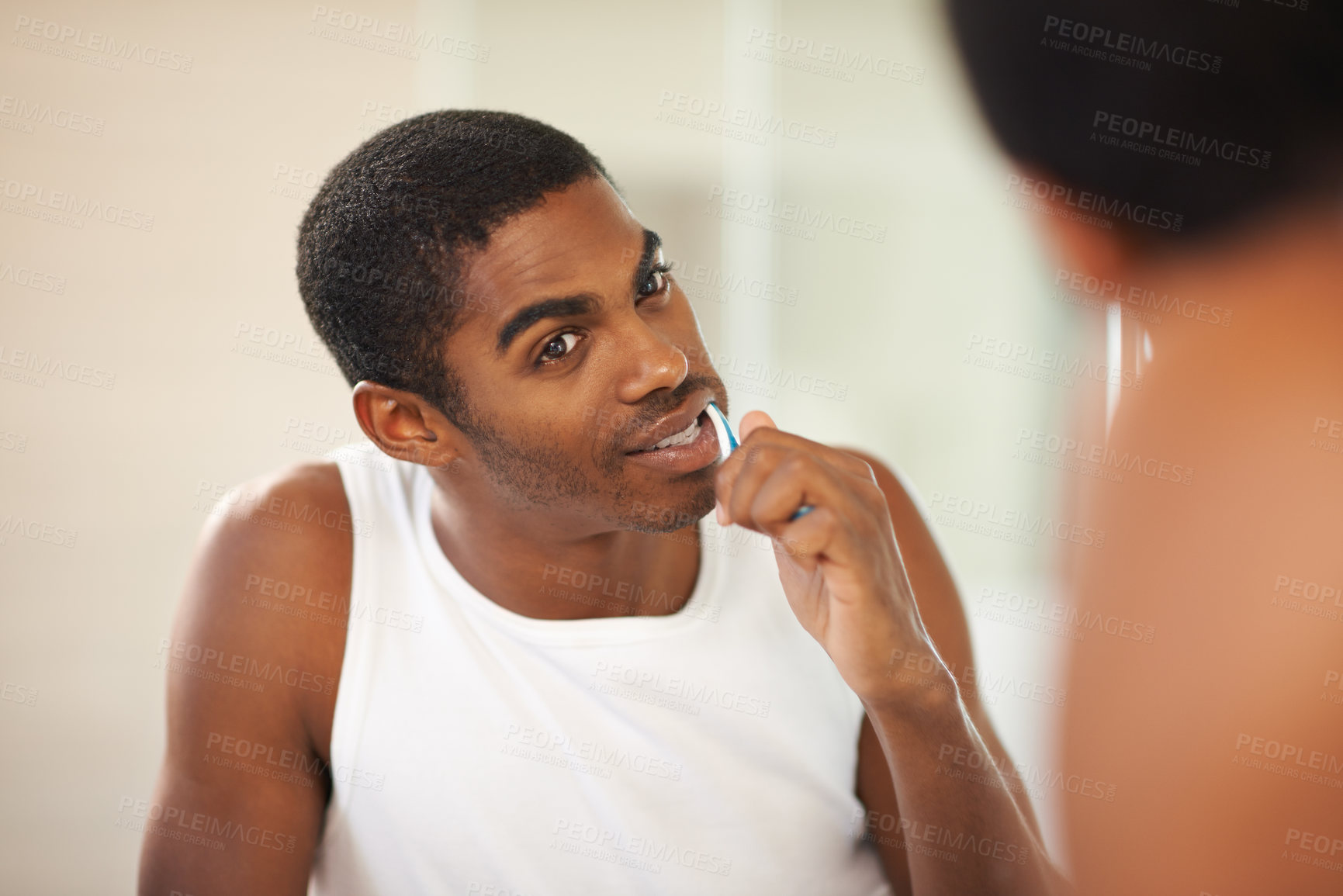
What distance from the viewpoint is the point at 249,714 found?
1.17 m

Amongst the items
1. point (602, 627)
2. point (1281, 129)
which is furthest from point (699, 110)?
point (1281, 129)

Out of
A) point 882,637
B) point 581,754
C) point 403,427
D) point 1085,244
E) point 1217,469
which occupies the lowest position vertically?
point 581,754

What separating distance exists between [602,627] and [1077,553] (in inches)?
32.8

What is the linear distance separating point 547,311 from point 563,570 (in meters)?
0.38

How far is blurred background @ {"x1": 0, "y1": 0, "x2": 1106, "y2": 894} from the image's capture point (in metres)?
2.21

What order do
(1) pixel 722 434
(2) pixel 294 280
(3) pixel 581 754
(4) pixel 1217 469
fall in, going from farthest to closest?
(2) pixel 294 280 → (3) pixel 581 754 → (1) pixel 722 434 → (4) pixel 1217 469

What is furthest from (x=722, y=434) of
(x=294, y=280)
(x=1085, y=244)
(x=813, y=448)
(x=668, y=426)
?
(x=294, y=280)

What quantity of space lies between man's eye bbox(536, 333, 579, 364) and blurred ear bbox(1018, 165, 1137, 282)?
2.30 ft

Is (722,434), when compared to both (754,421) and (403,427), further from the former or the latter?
(403,427)

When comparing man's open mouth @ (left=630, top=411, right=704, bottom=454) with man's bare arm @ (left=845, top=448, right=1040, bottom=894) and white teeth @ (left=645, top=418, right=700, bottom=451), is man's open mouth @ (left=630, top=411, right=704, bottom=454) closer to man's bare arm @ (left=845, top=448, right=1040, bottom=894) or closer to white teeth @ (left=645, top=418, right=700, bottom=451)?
white teeth @ (left=645, top=418, right=700, bottom=451)

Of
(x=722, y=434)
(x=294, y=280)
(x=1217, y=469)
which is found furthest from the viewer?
(x=294, y=280)

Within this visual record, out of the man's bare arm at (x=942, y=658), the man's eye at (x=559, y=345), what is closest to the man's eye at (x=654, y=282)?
the man's eye at (x=559, y=345)

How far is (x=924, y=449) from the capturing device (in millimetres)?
2895

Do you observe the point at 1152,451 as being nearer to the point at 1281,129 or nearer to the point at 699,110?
the point at 1281,129
